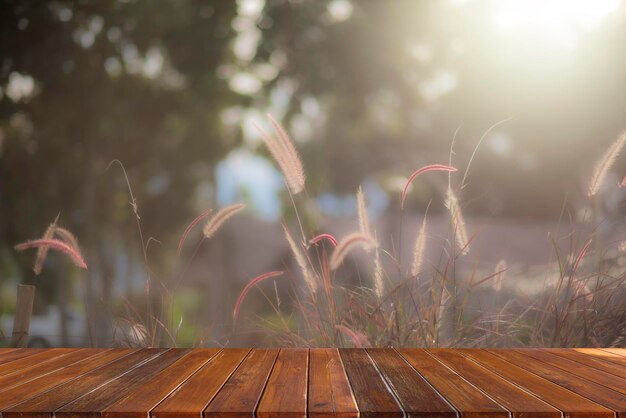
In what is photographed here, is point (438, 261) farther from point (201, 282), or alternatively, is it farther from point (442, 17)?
point (201, 282)

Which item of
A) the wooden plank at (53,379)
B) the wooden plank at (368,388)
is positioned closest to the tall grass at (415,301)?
the wooden plank at (368,388)

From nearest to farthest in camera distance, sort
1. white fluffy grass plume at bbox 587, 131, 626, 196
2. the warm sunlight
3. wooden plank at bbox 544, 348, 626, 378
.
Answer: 1. wooden plank at bbox 544, 348, 626, 378
2. white fluffy grass plume at bbox 587, 131, 626, 196
3. the warm sunlight

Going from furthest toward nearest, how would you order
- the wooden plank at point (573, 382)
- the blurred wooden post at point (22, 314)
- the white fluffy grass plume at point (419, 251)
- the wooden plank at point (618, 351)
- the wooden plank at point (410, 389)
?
the blurred wooden post at point (22, 314), the white fluffy grass plume at point (419, 251), the wooden plank at point (618, 351), the wooden plank at point (573, 382), the wooden plank at point (410, 389)

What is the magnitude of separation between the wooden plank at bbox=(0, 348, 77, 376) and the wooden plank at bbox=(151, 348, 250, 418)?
511 millimetres

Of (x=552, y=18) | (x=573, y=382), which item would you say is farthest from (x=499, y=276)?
(x=552, y=18)

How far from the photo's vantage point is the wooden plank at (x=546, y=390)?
1.37 m

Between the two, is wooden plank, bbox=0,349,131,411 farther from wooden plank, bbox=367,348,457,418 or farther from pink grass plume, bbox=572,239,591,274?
pink grass plume, bbox=572,239,591,274

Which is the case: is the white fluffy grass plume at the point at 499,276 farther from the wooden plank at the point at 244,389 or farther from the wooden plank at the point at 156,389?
the wooden plank at the point at 156,389

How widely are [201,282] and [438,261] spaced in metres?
4.11

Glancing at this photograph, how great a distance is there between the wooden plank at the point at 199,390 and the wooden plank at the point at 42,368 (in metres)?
0.41

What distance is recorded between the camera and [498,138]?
4.81m

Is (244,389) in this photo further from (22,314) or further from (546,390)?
(22,314)

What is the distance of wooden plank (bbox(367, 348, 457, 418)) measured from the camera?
1325 mm

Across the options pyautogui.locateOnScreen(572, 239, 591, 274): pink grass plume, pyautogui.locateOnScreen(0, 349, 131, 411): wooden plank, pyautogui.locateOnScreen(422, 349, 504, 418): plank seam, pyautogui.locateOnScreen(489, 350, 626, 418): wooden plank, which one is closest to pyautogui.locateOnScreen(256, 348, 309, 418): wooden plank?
pyautogui.locateOnScreen(422, 349, 504, 418): plank seam
